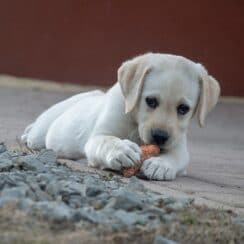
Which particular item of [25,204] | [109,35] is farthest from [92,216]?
[109,35]

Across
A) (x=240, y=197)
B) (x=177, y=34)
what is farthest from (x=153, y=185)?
(x=177, y=34)

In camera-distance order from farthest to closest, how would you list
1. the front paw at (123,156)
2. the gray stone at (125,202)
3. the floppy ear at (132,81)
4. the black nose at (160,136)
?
the floppy ear at (132,81)
the black nose at (160,136)
the front paw at (123,156)
the gray stone at (125,202)

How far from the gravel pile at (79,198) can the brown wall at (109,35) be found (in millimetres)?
8770

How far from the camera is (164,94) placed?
22.2ft

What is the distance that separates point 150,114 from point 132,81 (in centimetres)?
33

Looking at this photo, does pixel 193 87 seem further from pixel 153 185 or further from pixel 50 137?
pixel 50 137

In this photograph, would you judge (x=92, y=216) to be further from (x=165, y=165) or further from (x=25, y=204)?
(x=165, y=165)

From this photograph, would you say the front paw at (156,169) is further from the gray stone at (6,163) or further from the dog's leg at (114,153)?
the gray stone at (6,163)

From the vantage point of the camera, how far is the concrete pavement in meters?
6.32

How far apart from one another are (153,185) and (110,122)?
36.2 inches

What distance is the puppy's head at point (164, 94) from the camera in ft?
22.0

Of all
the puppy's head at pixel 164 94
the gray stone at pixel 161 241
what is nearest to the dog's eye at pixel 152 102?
the puppy's head at pixel 164 94

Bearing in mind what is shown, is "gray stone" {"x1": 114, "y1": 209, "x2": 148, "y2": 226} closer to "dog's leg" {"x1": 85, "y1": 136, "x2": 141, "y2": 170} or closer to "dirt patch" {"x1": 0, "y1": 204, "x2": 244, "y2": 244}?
"dirt patch" {"x1": 0, "y1": 204, "x2": 244, "y2": 244}

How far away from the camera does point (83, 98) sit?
329 inches
